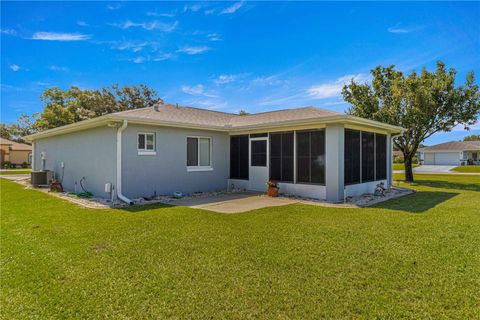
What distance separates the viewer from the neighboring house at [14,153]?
36.2 meters

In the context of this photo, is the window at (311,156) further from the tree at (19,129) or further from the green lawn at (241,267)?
the tree at (19,129)

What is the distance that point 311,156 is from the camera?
1021 centimetres

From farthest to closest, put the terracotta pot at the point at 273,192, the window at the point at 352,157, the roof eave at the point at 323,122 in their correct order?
the terracotta pot at the point at 273,192, the window at the point at 352,157, the roof eave at the point at 323,122

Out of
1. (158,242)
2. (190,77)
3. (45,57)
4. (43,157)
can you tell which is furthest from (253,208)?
(45,57)

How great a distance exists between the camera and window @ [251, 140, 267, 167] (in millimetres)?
11766

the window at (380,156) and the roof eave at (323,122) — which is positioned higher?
the roof eave at (323,122)

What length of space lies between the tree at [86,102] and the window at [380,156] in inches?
1031

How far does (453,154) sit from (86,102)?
55.1 meters

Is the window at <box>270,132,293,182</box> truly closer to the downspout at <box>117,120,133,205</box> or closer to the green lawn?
the green lawn

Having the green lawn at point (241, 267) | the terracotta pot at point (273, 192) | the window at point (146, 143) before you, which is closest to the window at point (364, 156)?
the terracotta pot at point (273, 192)

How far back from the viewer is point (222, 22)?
1355 centimetres

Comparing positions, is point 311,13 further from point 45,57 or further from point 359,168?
point 45,57

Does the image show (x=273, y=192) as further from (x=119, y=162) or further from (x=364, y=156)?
(x=119, y=162)

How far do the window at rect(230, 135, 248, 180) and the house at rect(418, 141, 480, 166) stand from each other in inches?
1832
